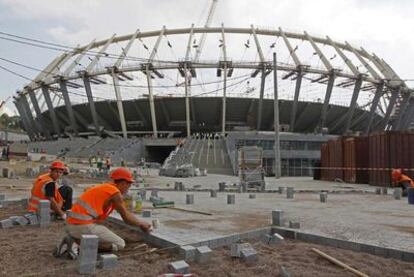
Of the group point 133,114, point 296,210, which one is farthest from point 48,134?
point 296,210

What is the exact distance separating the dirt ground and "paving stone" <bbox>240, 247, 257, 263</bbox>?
83 mm

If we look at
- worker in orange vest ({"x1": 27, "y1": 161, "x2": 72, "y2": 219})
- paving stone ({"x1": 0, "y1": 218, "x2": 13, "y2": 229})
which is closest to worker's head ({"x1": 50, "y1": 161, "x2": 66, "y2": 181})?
worker in orange vest ({"x1": 27, "y1": 161, "x2": 72, "y2": 219})

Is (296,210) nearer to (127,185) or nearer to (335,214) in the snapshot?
(335,214)

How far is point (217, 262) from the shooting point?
5.56 metres

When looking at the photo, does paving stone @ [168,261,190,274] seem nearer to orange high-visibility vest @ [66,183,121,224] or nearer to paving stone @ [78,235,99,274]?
paving stone @ [78,235,99,274]

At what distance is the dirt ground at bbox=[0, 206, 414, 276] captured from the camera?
510 cm

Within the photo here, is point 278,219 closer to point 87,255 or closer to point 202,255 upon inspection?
Answer: point 202,255

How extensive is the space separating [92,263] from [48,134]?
67.2 m

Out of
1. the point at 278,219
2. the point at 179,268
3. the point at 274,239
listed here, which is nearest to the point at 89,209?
the point at 179,268

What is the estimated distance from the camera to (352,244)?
6.38 m

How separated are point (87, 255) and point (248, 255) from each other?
2050 mm

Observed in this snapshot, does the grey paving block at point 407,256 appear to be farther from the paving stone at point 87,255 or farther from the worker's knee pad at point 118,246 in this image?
the paving stone at point 87,255

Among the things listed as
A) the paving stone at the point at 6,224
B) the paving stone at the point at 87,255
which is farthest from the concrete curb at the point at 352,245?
the paving stone at the point at 6,224

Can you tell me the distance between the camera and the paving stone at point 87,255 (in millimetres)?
4898
